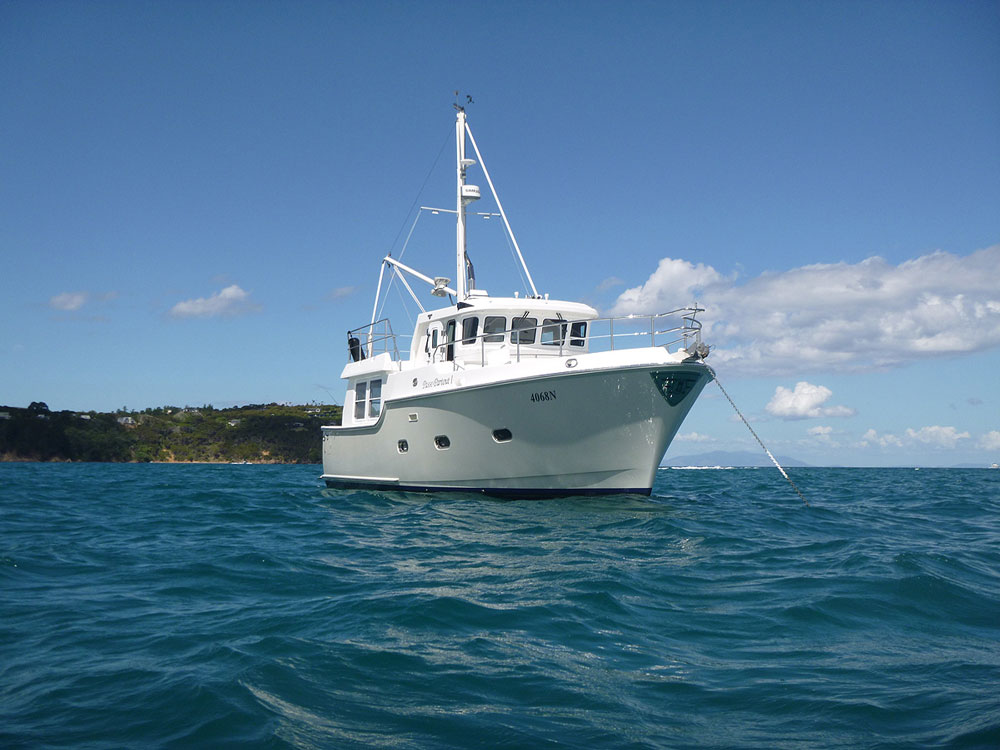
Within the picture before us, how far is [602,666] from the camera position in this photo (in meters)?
4.88

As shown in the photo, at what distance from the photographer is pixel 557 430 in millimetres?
14281

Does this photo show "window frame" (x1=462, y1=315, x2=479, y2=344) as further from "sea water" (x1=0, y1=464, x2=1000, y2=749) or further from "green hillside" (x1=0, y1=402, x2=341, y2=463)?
"green hillside" (x1=0, y1=402, x2=341, y2=463)

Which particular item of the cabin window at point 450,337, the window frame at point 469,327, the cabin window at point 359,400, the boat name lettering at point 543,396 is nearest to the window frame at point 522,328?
the window frame at point 469,327

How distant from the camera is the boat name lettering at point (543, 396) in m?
14.0

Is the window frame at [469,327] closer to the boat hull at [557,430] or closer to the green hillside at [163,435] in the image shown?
the boat hull at [557,430]

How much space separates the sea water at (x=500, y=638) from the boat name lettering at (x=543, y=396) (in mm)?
3656

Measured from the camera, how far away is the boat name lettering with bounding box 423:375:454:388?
15562 millimetres

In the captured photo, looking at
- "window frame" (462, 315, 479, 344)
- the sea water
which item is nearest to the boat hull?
"window frame" (462, 315, 479, 344)

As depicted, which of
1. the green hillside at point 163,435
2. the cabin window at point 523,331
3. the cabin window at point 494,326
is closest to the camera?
the cabin window at point 523,331

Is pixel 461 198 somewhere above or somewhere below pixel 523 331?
above

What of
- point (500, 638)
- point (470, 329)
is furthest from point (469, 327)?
point (500, 638)

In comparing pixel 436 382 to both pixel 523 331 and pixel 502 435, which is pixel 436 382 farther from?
pixel 523 331

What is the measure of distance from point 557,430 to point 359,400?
7.92 m

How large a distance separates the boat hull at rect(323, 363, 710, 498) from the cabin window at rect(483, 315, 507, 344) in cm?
217
